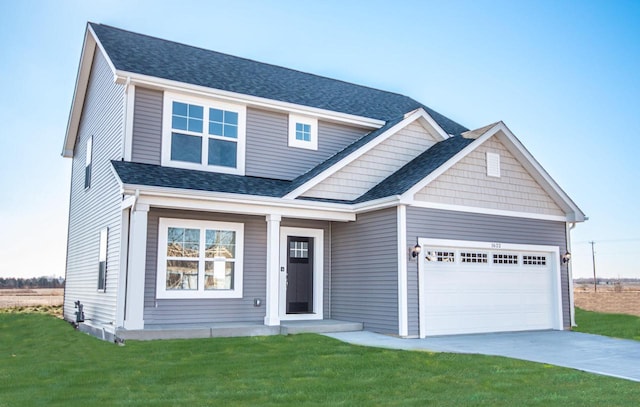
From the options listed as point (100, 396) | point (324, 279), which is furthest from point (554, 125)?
point (100, 396)

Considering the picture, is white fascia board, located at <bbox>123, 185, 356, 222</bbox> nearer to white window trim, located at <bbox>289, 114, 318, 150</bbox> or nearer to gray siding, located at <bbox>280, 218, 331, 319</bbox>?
gray siding, located at <bbox>280, 218, 331, 319</bbox>

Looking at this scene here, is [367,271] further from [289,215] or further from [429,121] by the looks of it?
[429,121]

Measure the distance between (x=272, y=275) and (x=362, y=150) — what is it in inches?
157

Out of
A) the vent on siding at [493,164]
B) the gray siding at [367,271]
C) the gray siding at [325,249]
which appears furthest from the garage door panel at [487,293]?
the gray siding at [325,249]

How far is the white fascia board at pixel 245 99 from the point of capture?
11758 millimetres

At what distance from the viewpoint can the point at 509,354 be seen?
9055mm

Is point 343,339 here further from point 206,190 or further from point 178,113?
point 178,113

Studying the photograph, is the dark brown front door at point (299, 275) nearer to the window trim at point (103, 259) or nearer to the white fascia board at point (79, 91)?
the window trim at point (103, 259)

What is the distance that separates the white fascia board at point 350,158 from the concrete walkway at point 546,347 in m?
3.28

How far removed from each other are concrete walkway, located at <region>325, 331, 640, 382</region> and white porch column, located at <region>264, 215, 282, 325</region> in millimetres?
1272

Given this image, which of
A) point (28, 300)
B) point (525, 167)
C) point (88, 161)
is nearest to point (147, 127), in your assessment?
point (88, 161)

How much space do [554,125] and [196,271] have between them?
15.1 m

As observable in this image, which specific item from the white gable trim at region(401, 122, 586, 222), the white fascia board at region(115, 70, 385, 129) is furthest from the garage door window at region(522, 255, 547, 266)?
the white fascia board at region(115, 70, 385, 129)

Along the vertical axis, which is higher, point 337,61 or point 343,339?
point 337,61
